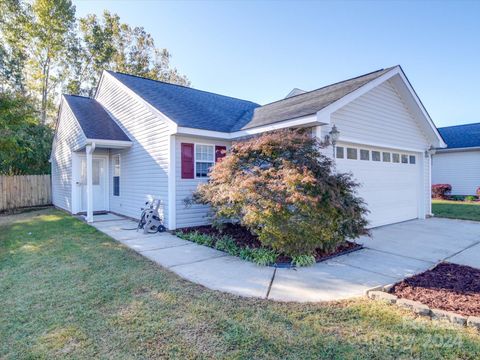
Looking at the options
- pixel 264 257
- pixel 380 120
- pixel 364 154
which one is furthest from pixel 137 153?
pixel 380 120

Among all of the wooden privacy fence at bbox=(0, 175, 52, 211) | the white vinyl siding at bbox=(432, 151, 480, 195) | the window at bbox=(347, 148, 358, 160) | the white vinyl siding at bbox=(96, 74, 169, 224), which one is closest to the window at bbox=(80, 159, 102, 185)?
the white vinyl siding at bbox=(96, 74, 169, 224)

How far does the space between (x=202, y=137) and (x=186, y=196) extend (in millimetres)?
1833

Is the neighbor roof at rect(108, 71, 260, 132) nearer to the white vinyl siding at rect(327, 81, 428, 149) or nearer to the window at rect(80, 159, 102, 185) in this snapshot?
the white vinyl siding at rect(327, 81, 428, 149)

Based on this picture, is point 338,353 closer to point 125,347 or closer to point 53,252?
point 125,347

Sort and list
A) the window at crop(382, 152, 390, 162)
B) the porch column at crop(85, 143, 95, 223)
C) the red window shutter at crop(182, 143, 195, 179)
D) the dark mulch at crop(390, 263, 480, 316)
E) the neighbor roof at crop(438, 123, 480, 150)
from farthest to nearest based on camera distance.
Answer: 1. the neighbor roof at crop(438, 123, 480, 150)
2. the window at crop(382, 152, 390, 162)
3. the porch column at crop(85, 143, 95, 223)
4. the red window shutter at crop(182, 143, 195, 179)
5. the dark mulch at crop(390, 263, 480, 316)

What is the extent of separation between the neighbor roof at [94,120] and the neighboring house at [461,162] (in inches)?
755

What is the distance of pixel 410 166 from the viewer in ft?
34.6

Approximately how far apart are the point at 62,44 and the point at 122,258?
23.0 meters

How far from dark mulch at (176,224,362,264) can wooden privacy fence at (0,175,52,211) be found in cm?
1141

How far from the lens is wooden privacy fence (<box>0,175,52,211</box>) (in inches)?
541

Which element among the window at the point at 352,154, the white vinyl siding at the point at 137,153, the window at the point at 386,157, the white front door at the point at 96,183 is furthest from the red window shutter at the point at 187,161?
the window at the point at 386,157

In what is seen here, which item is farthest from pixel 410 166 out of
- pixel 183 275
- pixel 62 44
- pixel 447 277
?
pixel 62 44

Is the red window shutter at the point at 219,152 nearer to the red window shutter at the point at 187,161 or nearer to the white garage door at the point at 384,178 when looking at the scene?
the red window shutter at the point at 187,161

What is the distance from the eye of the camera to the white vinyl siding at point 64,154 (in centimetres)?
1093
